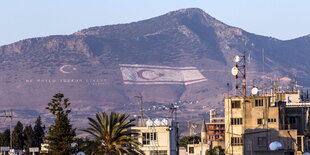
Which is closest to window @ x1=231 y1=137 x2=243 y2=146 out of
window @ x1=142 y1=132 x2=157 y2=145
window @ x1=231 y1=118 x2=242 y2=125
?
window @ x1=231 y1=118 x2=242 y2=125

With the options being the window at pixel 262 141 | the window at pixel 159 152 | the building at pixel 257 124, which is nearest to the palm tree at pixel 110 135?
the building at pixel 257 124

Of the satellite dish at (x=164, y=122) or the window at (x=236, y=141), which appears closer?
the window at (x=236, y=141)

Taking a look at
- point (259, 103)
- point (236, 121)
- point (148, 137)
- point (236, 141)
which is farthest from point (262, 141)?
point (148, 137)

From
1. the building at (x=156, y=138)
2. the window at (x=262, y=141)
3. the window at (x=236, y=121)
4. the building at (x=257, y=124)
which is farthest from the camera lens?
the building at (x=156, y=138)

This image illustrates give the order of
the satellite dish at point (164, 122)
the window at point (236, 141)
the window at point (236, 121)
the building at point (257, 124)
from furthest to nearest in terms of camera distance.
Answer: the satellite dish at point (164, 122)
the window at point (236, 121)
the window at point (236, 141)
the building at point (257, 124)

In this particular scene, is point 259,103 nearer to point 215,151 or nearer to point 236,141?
point 236,141

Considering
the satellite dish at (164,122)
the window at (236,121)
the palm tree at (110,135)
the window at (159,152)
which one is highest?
the satellite dish at (164,122)

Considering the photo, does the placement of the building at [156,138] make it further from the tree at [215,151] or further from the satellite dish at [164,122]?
the tree at [215,151]

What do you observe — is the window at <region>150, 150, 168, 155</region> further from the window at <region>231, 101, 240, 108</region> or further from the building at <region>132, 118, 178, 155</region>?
the window at <region>231, 101, 240, 108</region>
